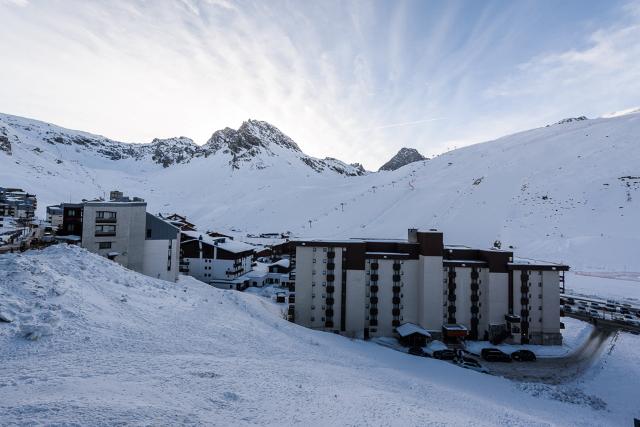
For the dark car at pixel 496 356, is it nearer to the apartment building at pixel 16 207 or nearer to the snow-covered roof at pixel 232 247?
the snow-covered roof at pixel 232 247

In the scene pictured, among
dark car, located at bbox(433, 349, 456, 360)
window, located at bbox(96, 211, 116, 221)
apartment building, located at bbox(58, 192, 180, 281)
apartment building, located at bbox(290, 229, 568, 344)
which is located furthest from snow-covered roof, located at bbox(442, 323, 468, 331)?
window, located at bbox(96, 211, 116, 221)

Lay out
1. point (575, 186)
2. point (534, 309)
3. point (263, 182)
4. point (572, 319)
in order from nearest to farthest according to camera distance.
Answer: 1. point (534, 309)
2. point (572, 319)
3. point (575, 186)
4. point (263, 182)

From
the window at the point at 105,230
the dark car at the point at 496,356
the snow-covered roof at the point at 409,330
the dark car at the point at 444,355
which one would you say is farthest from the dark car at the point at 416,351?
the window at the point at 105,230

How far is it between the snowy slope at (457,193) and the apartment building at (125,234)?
6582cm

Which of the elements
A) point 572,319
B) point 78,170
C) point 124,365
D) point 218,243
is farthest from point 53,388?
point 78,170

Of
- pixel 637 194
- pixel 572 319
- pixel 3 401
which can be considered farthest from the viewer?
pixel 637 194

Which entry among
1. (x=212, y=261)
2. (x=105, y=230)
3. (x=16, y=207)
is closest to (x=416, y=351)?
(x=105, y=230)

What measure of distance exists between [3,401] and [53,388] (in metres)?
1.22

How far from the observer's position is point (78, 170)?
182 m

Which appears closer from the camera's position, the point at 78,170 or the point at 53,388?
the point at 53,388

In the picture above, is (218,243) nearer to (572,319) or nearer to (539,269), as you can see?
(539,269)

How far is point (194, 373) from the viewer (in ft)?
46.5

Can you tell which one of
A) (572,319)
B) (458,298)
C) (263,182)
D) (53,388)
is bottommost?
(572,319)

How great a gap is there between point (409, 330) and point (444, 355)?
14.2 ft
